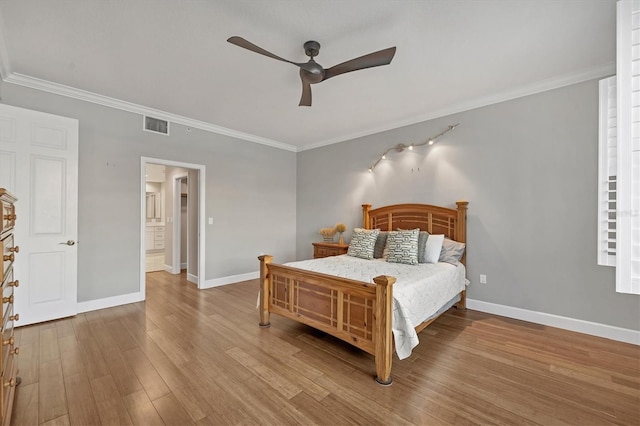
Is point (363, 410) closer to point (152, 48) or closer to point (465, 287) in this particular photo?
point (465, 287)

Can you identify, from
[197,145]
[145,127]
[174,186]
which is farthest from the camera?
[174,186]

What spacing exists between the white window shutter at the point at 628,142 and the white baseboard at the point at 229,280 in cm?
480

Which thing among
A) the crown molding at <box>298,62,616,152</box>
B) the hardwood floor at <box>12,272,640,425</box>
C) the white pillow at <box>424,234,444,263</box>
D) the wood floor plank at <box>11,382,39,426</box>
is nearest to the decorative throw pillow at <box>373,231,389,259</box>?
the white pillow at <box>424,234,444,263</box>

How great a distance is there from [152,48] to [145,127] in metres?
1.81

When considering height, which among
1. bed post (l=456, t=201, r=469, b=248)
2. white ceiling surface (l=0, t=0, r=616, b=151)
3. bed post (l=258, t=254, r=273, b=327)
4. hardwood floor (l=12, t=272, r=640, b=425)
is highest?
white ceiling surface (l=0, t=0, r=616, b=151)

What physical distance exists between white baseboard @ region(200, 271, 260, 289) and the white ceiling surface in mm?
2819

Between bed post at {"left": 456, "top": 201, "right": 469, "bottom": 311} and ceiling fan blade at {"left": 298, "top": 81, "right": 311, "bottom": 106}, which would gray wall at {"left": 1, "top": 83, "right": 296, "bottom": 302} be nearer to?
ceiling fan blade at {"left": 298, "top": 81, "right": 311, "bottom": 106}

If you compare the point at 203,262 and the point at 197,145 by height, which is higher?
the point at 197,145

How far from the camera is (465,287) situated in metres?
3.59

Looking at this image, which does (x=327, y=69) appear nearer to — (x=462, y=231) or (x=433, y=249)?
(x=433, y=249)

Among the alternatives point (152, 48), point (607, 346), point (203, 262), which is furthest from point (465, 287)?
point (152, 48)

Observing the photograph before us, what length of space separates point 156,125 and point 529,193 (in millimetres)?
5162

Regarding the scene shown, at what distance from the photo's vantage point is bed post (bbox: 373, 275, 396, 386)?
201 centimetres

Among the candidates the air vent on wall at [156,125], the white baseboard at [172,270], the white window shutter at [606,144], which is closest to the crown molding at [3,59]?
the air vent on wall at [156,125]
